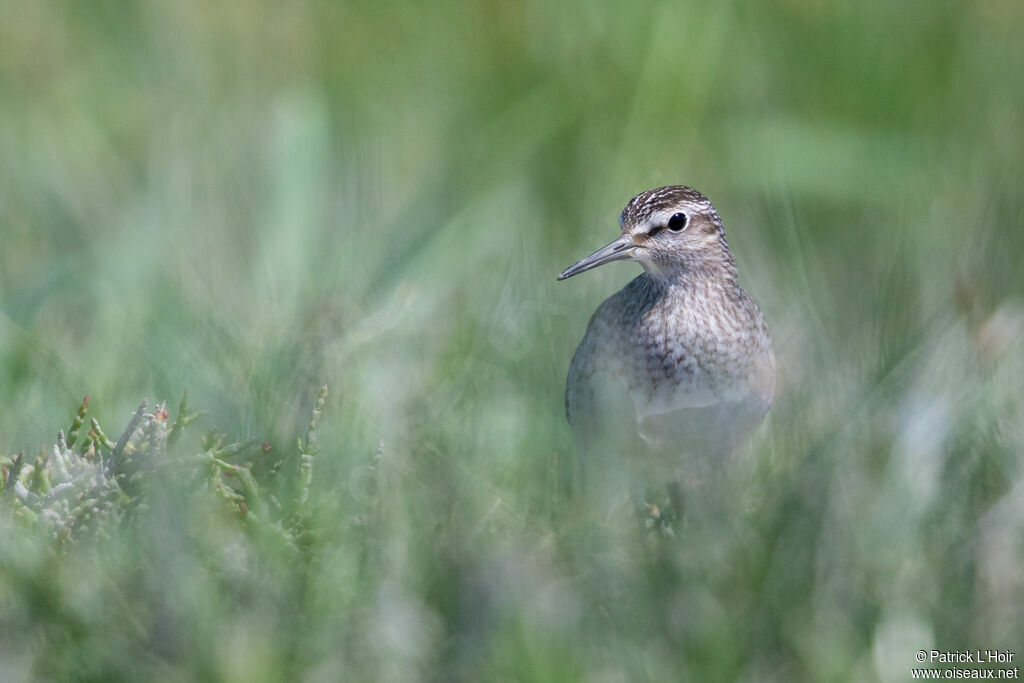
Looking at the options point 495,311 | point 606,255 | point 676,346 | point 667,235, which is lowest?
point 495,311

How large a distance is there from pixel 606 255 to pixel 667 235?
21cm

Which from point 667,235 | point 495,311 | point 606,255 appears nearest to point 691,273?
point 667,235

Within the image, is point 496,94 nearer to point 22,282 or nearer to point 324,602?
point 22,282

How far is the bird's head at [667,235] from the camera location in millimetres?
3582

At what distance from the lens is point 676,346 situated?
3461 millimetres

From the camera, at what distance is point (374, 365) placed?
3.37 meters

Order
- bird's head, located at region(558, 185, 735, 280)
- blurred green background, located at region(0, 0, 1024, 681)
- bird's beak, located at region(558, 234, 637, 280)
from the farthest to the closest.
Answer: bird's head, located at region(558, 185, 735, 280), bird's beak, located at region(558, 234, 637, 280), blurred green background, located at region(0, 0, 1024, 681)

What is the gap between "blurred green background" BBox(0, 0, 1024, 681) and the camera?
224 cm

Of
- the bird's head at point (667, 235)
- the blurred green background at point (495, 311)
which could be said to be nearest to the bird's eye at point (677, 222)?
the bird's head at point (667, 235)

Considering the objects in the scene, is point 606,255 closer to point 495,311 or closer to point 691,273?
point 691,273

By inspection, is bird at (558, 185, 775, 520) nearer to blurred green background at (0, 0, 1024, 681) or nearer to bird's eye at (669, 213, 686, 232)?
bird's eye at (669, 213, 686, 232)

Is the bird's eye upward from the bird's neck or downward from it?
upward

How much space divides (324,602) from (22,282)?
2.45 m

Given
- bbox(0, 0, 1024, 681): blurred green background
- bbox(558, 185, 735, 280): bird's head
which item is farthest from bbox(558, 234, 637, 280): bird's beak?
bbox(0, 0, 1024, 681): blurred green background
